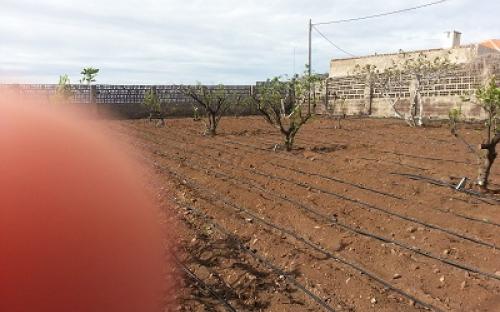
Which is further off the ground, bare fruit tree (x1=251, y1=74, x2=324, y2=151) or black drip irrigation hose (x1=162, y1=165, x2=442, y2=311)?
bare fruit tree (x1=251, y1=74, x2=324, y2=151)

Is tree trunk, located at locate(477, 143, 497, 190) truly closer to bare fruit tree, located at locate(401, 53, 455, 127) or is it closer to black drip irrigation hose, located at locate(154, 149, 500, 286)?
black drip irrigation hose, located at locate(154, 149, 500, 286)

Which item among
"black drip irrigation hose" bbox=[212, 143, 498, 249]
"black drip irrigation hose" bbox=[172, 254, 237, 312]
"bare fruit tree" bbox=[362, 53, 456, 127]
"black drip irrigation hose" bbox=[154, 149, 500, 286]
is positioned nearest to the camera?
"black drip irrigation hose" bbox=[172, 254, 237, 312]

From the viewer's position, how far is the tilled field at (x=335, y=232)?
4.55 meters

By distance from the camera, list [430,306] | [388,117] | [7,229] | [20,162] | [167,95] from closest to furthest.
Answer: [430,306], [7,229], [20,162], [388,117], [167,95]

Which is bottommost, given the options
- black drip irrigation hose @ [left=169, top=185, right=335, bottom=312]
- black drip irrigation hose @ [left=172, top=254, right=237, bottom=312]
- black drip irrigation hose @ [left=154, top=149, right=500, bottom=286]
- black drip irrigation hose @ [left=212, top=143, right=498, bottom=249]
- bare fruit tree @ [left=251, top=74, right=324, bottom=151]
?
black drip irrigation hose @ [left=172, top=254, right=237, bottom=312]

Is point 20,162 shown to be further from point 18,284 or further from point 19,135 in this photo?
point 18,284

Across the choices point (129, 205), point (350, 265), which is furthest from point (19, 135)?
point (350, 265)

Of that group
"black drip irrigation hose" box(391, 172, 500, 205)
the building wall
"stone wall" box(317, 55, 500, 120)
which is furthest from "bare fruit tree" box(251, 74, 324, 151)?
the building wall

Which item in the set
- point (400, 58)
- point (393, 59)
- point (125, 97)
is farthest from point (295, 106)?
point (125, 97)

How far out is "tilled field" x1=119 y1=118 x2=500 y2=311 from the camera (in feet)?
14.9

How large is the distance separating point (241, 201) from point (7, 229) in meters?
3.72

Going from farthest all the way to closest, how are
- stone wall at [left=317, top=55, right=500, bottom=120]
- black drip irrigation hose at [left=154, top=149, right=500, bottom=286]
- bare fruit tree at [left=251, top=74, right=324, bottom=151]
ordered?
1. stone wall at [left=317, top=55, right=500, bottom=120]
2. bare fruit tree at [left=251, top=74, right=324, bottom=151]
3. black drip irrigation hose at [left=154, top=149, right=500, bottom=286]

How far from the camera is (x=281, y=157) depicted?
11039mm

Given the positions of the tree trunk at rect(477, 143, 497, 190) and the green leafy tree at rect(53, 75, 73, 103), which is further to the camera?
the green leafy tree at rect(53, 75, 73, 103)
